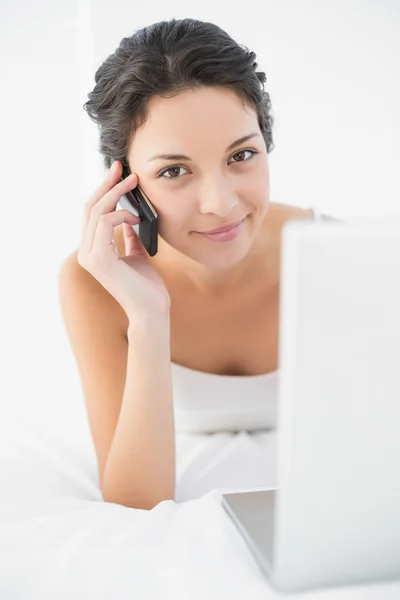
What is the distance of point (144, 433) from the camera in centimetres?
132

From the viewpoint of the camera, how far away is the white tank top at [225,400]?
1706 millimetres

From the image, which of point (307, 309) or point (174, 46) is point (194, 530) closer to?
point (307, 309)

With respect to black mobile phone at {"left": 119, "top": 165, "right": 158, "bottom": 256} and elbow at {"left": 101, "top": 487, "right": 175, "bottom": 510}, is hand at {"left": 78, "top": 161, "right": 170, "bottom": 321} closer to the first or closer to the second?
black mobile phone at {"left": 119, "top": 165, "right": 158, "bottom": 256}

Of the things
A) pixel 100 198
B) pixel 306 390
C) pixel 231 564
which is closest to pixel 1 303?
pixel 100 198

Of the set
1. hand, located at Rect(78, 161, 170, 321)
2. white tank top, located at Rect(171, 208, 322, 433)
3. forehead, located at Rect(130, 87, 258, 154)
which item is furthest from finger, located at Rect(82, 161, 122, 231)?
white tank top, located at Rect(171, 208, 322, 433)

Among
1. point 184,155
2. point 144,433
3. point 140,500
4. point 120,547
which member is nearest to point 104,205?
point 184,155

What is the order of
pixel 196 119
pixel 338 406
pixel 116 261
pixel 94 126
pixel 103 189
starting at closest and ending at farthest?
pixel 338 406, pixel 196 119, pixel 116 261, pixel 103 189, pixel 94 126

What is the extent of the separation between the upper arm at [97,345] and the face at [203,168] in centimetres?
28

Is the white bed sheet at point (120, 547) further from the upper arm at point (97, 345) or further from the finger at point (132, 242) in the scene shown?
the finger at point (132, 242)

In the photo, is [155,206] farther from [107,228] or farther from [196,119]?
[196,119]

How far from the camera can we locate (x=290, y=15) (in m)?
3.45

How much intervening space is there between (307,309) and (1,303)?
227 centimetres

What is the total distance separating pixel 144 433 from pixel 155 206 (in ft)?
1.48

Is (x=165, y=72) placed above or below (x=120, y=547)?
above
